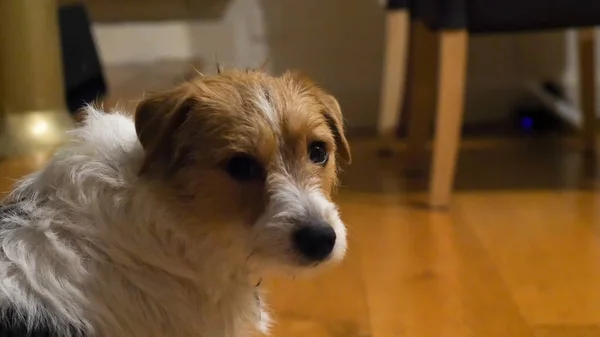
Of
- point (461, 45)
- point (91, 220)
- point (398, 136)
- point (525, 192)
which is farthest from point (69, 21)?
point (91, 220)

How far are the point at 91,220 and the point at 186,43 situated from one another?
224 centimetres

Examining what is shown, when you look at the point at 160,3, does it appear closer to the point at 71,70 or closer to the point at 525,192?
the point at 71,70

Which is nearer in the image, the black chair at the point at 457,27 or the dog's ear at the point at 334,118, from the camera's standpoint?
the dog's ear at the point at 334,118

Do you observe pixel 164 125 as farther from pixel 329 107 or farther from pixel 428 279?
pixel 428 279

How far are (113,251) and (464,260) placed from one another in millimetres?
1057

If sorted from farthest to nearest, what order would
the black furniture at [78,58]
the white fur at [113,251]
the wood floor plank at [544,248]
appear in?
the black furniture at [78,58]
the wood floor plank at [544,248]
the white fur at [113,251]

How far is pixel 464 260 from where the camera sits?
1.93 meters

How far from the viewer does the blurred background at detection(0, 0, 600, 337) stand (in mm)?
1745

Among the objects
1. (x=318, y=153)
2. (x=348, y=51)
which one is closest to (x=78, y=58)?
(x=348, y=51)

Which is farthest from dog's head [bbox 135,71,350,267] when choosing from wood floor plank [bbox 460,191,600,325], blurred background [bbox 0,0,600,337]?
wood floor plank [bbox 460,191,600,325]

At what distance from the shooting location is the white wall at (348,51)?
10.1 feet

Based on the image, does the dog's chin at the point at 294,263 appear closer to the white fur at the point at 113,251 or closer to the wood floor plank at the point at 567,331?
the white fur at the point at 113,251

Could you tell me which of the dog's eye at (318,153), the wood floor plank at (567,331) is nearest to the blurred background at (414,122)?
the wood floor plank at (567,331)

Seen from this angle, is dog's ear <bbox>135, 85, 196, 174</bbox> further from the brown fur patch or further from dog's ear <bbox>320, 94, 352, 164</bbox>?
dog's ear <bbox>320, 94, 352, 164</bbox>
